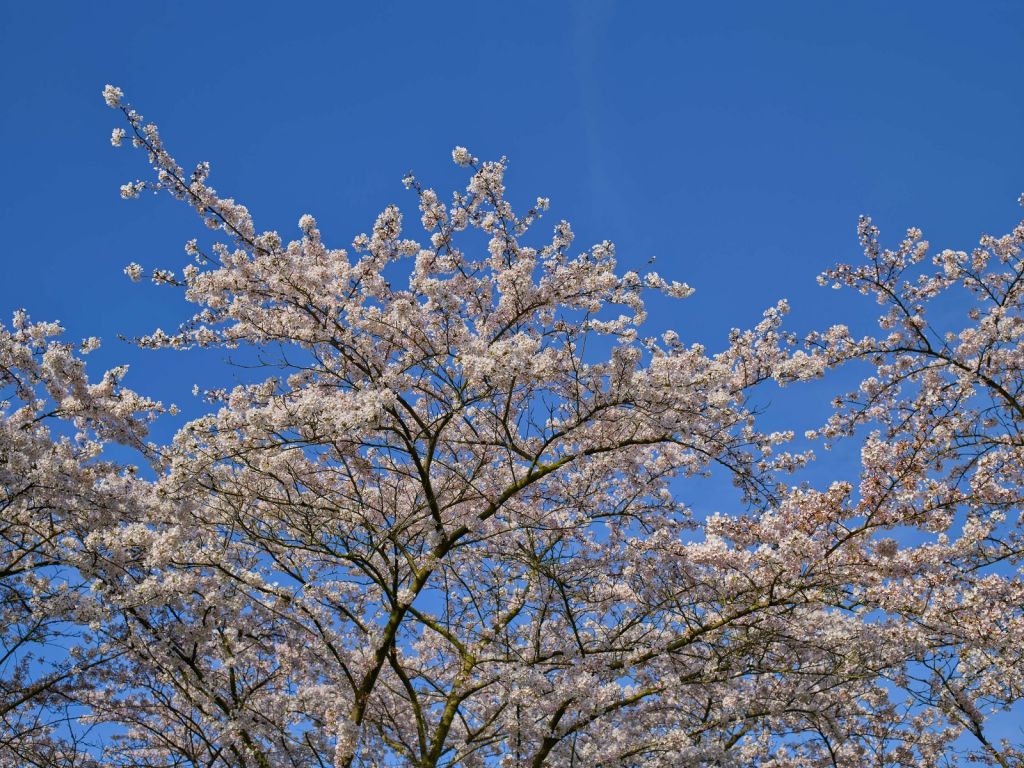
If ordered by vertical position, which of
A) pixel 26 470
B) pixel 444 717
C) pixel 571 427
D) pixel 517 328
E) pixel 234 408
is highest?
pixel 517 328

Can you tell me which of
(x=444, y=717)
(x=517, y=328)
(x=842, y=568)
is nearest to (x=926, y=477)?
(x=842, y=568)

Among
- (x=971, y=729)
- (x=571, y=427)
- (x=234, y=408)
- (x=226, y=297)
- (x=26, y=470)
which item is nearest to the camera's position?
(x=26, y=470)

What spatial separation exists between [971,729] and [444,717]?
9.10 m

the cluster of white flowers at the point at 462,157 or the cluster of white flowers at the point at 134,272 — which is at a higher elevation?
the cluster of white flowers at the point at 462,157

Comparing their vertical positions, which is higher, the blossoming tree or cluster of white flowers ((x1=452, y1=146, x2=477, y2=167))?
cluster of white flowers ((x1=452, y1=146, x2=477, y2=167))

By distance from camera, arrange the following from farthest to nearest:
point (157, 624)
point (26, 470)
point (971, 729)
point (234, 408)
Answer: point (971, 729) → point (234, 408) → point (157, 624) → point (26, 470)

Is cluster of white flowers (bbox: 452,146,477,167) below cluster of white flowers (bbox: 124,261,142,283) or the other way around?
the other way around

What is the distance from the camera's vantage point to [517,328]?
961cm

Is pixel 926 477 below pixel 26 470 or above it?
above

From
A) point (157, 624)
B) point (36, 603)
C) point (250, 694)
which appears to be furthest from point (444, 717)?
point (36, 603)

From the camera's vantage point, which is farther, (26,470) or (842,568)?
(842,568)

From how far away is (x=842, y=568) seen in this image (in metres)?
8.74

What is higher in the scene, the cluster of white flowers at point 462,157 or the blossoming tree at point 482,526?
the cluster of white flowers at point 462,157

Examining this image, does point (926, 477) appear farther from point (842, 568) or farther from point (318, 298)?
point (318, 298)
